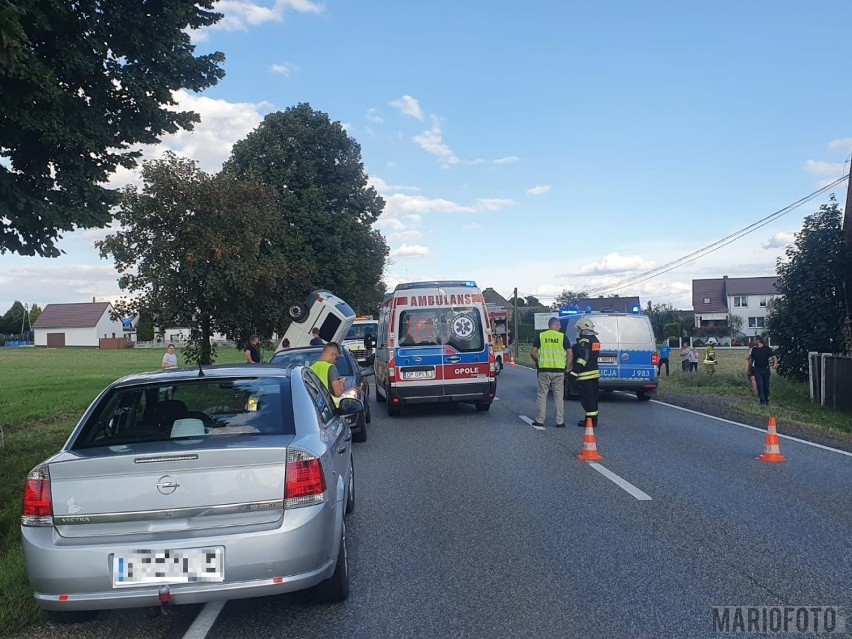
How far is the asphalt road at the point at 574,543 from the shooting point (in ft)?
15.3

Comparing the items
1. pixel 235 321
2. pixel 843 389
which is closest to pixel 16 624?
pixel 235 321

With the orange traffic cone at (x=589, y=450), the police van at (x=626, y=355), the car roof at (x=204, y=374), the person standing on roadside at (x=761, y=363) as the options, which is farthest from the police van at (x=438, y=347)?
the car roof at (x=204, y=374)

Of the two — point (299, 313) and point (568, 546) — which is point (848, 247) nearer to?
point (299, 313)

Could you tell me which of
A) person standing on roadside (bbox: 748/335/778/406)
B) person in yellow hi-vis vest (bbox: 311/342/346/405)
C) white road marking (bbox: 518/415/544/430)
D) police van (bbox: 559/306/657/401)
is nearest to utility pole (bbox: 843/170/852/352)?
person standing on roadside (bbox: 748/335/778/406)

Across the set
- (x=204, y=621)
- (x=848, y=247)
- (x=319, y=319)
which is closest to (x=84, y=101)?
(x=204, y=621)

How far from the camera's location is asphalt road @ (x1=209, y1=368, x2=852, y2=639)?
15.3 feet

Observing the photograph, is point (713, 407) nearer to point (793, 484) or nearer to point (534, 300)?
point (793, 484)

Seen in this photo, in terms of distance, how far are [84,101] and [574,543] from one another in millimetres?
7014

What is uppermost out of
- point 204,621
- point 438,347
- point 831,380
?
point 438,347

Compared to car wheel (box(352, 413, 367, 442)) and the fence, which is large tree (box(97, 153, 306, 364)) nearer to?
car wheel (box(352, 413, 367, 442))

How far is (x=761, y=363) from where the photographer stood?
58.9ft

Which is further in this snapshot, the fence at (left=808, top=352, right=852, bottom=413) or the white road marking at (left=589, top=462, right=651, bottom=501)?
the fence at (left=808, top=352, right=852, bottom=413)

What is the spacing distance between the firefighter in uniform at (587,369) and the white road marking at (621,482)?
2.95 meters

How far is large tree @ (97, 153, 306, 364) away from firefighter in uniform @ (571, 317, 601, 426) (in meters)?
7.92
